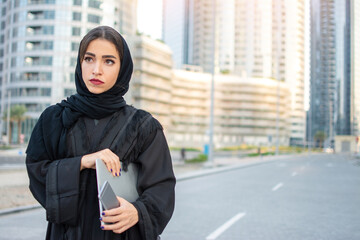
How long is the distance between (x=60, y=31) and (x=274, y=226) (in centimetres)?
6157

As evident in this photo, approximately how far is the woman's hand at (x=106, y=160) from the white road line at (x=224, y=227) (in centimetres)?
499

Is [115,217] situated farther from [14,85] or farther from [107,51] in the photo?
[14,85]

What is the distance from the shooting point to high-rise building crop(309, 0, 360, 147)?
152 m

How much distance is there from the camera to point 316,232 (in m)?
6.98

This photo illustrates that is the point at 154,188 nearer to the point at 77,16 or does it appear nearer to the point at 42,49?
the point at 77,16

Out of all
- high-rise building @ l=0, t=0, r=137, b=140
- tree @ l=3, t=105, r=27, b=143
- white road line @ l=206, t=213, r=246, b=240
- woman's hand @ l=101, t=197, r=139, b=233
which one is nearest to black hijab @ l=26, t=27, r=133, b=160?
woman's hand @ l=101, t=197, r=139, b=233

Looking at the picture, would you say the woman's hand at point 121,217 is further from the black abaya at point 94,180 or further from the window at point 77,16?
the window at point 77,16

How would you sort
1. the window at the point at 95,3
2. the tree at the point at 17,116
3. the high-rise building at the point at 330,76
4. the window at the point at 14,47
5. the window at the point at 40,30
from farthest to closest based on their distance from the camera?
the high-rise building at the point at 330,76 < the window at the point at 40,30 < the window at the point at 14,47 < the window at the point at 95,3 < the tree at the point at 17,116

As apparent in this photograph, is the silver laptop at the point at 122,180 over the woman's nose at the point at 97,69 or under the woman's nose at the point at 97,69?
under

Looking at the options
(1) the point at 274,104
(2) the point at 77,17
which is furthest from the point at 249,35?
(2) the point at 77,17

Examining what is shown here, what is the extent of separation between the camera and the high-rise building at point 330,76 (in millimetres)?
152000

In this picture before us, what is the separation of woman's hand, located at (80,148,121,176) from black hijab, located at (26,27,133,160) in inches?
6.6

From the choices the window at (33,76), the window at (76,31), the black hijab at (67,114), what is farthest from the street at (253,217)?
the window at (33,76)

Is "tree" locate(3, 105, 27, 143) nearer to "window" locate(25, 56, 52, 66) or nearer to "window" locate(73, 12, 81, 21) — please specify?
"window" locate(25, 56, 52, 66)
